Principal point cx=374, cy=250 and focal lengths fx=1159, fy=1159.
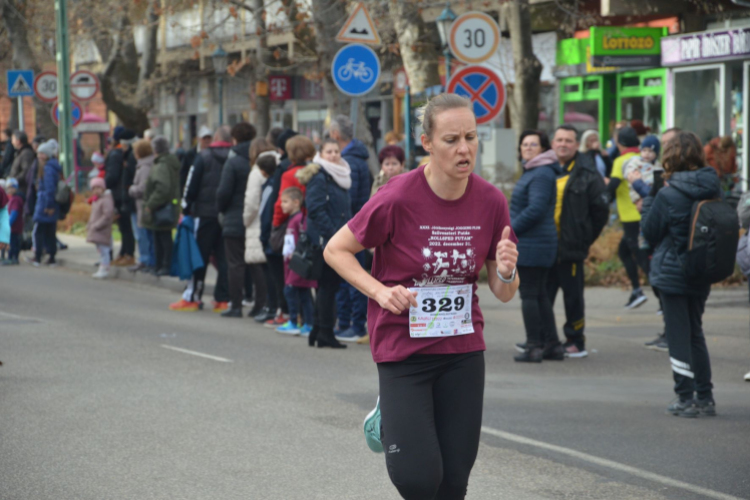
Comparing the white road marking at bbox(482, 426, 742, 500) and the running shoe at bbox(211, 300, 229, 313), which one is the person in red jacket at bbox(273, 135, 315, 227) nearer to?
the running shoe at bbox(211, 300, 229, 313)

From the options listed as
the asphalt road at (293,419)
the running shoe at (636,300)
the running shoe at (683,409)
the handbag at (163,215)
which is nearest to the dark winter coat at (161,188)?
the handbag at (163,215)

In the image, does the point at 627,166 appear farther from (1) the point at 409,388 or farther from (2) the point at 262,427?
(1) the point at 409,388

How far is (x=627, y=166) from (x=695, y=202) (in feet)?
14.3

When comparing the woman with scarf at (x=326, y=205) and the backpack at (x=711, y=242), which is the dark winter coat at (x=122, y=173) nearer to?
the woman with scarf at (x=326, y=205)

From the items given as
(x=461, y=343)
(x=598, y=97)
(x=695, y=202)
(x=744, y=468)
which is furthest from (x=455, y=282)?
(x=598, y=97)

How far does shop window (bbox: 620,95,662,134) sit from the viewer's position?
23336 millimetres

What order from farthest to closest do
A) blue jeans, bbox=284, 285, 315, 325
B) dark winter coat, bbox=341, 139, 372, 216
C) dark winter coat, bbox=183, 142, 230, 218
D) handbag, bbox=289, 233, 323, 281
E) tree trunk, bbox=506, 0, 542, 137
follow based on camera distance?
tree trunk, bbox=506, 0, 542, 137 → dark winter coat, bbox=183, 142, 230, 218 → blue jeans, bbox=284, 285, 315, 325 → dark winter coat, bbox=341, 139, 372, 216 → handbag, bbox=289, 233, 323, 281

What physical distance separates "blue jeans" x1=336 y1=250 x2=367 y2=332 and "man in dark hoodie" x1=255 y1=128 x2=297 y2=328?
851 mm

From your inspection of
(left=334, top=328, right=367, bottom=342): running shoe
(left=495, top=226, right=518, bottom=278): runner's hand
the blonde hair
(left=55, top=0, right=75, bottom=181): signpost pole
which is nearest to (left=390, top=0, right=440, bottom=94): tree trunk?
(left=55, top=0, right=75, bottom=181): signpost pole

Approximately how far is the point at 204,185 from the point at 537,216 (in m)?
5.21

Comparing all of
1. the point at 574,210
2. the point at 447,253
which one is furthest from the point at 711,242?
the point at 447,253

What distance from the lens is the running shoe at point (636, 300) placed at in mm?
13203

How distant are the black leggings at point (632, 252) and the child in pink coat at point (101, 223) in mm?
7784

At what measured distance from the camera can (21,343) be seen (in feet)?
35.0
